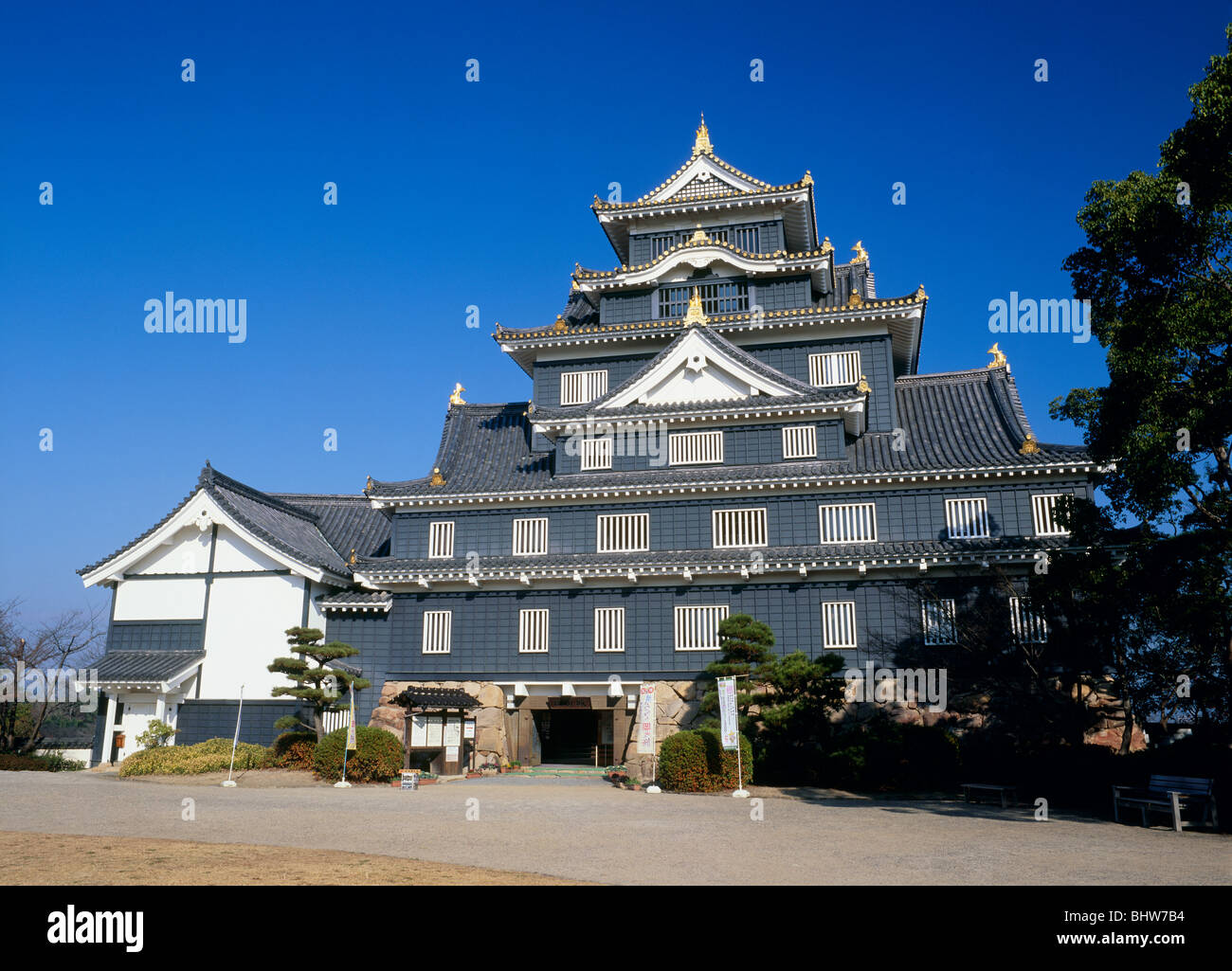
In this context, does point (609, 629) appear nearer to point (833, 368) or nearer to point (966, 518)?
point (966, 518)

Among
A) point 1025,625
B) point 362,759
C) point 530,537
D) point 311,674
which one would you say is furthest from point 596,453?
point 1025,625

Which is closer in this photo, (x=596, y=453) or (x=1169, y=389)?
(x=1169, y=389)

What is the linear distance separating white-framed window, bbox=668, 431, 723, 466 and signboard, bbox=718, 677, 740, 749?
11.0 metres

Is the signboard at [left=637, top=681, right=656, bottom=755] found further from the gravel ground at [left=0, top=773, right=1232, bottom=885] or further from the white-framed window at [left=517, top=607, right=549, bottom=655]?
the white-framed window at [left=517, top=607, right=549, bottom=655]

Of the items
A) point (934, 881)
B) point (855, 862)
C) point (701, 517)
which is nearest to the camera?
point (934, 881)

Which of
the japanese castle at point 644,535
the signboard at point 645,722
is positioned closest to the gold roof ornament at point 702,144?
the japanese castle at point 644,535

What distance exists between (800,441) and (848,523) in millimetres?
3603

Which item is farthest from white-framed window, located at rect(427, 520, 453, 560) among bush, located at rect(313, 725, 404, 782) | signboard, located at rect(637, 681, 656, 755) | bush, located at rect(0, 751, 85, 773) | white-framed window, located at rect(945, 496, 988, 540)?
white-framed window, located at rect(945, 496, 988, 540)

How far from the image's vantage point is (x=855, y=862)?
13.4 metres

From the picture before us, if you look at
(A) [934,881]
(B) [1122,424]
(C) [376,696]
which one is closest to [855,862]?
(A) [934,881]

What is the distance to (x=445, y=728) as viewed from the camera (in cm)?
2977

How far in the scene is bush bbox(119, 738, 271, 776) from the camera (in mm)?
28266

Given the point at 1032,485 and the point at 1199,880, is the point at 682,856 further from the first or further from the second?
the point at 1032,485

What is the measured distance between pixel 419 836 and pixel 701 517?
18185 mm
